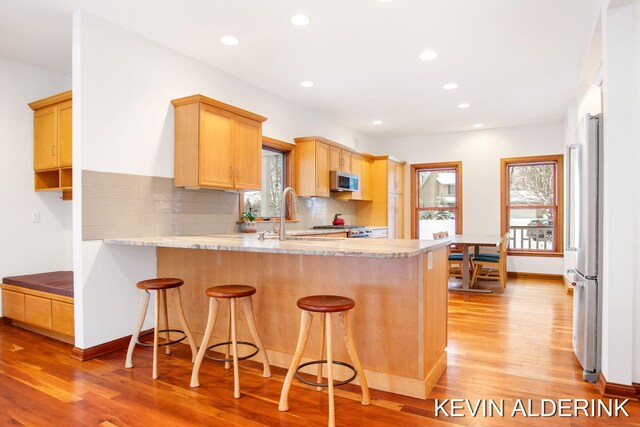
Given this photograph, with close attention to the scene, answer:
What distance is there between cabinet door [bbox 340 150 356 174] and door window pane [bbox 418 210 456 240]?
8.04 ft

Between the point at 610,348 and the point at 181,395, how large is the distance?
2.66 metres

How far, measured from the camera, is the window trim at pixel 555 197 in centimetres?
720

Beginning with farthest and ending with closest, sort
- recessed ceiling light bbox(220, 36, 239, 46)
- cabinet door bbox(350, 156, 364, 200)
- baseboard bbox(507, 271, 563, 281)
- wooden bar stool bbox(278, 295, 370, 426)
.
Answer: baseboard bbox(507, 271, 563, 281), cabinet door bbox(350, 156, 364, 200), recessed ceiling light bbox(220, 36, 239, 46), wooden bar stool bbox(278, 295, 370, 426)

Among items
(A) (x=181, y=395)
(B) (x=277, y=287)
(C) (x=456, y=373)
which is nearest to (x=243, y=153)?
(B) (x=277, y=287)

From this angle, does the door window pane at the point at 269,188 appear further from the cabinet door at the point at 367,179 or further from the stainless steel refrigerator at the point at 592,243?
the stainless steel refrigerator at the point at 592,243

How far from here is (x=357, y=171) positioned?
7.08 metres

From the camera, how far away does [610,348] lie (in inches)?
97.3

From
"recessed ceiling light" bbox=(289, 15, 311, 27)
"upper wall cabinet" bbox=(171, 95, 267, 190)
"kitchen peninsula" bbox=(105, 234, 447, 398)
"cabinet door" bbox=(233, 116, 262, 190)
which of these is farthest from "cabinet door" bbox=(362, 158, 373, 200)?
"kitchen peninsula" bbox=(105, 234, 447, 398)

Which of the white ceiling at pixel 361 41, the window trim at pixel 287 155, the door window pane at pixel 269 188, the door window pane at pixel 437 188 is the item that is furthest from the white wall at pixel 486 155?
the door window pane at pixel 269 188

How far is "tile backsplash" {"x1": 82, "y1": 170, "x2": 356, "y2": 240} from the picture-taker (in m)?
3.25

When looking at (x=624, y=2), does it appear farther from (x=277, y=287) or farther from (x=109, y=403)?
(x=109, y=403)

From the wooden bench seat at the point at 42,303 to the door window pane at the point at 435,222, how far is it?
6457mm

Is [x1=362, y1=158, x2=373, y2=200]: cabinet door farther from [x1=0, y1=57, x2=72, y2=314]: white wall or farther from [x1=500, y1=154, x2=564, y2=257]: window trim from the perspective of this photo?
[x1=0, y1=57, x2=72, y2=314]: white wall

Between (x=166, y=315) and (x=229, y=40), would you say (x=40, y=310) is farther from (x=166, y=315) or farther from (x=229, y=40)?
(x=229, y=40)
